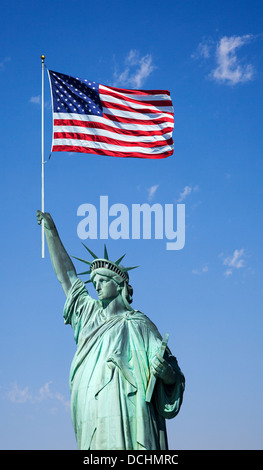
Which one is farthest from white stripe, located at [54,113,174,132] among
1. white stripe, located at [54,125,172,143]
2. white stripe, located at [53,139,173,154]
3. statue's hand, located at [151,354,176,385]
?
statue's hand, located at [151,354,176,385]

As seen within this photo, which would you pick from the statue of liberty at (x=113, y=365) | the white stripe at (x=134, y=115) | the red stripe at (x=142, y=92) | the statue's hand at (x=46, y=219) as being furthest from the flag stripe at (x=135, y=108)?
the statue of liberty at (x=113, y=365)

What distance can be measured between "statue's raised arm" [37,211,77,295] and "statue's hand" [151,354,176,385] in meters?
4.04

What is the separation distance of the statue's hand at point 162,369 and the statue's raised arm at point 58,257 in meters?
4.04

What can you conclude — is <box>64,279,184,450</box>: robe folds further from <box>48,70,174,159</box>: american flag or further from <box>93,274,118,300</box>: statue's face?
<box>48,70,174,159</box>: american flag

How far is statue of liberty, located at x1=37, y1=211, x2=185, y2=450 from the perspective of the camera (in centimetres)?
2548

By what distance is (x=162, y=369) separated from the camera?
25719 mm

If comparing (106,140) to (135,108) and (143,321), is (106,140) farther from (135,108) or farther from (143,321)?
(143,321)

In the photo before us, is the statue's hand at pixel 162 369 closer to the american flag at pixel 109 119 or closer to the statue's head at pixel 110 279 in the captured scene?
the statue's head at pixel 110 279

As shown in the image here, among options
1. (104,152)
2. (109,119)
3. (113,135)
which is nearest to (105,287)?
(104,152)

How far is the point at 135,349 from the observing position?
26.9 m
